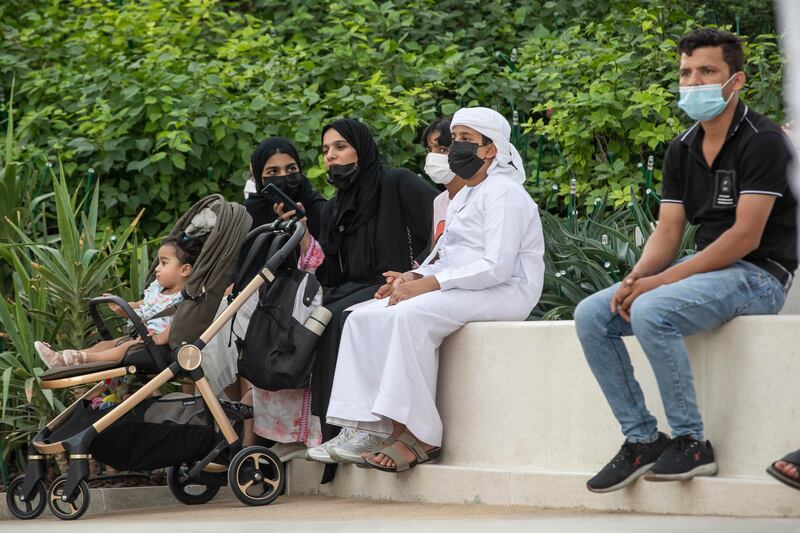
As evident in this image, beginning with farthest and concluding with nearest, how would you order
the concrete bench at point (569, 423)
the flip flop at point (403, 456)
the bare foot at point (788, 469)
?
the flip flop at point (403, 456) < the concrete bench at point (569, 423) < the bare foot at point (788, 469)

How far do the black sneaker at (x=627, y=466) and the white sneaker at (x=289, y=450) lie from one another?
2.20 m

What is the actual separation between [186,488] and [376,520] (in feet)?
6.78

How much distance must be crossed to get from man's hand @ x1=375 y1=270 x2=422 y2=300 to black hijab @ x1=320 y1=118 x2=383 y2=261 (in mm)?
511

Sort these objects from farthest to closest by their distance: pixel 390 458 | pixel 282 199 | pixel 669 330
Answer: pixel 282 199, pixel 390 458, pixel 669 330

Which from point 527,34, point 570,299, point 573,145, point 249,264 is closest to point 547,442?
point 570,299

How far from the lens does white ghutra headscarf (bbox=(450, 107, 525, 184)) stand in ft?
20.2

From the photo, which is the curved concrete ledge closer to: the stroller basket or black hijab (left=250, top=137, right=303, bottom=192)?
the stroller basket

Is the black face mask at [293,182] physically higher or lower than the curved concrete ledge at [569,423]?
higher

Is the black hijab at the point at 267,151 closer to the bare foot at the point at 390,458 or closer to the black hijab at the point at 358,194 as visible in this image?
the black hijab at the point at 358,194

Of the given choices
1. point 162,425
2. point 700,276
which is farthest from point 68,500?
point 700,276

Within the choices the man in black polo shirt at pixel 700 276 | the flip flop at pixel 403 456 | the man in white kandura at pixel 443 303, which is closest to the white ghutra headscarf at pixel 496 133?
the man in white kandura at pixel 443 303

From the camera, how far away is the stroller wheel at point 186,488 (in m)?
6.53

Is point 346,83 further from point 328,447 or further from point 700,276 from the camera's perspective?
point 700,276

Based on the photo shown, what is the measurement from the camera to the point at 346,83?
8992mm
